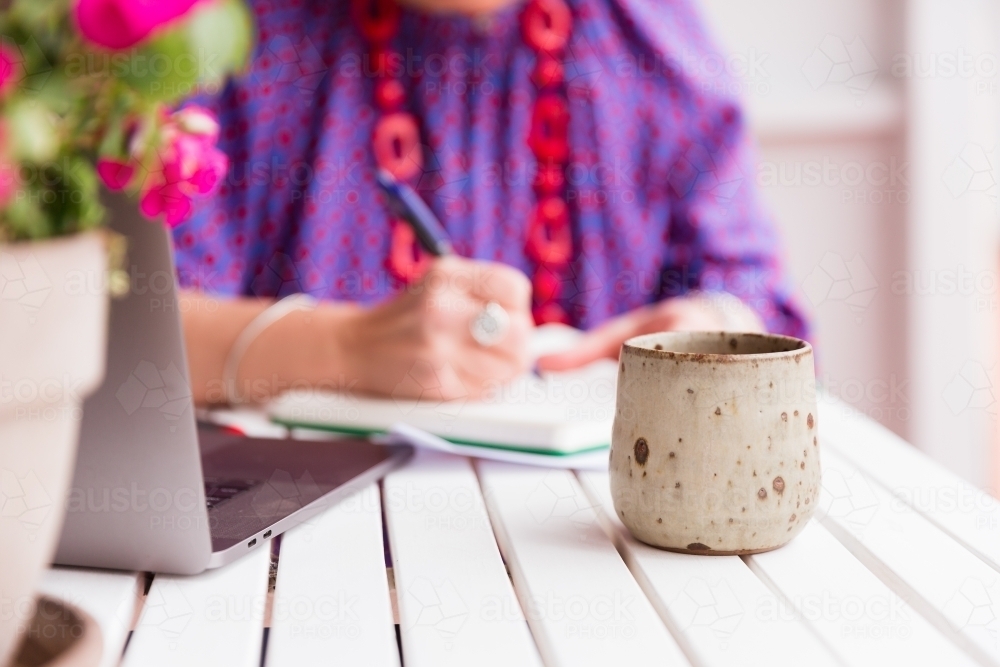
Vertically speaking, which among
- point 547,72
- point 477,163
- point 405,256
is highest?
point 547,72

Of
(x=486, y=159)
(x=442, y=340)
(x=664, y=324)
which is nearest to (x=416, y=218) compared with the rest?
(x=442, y=340)

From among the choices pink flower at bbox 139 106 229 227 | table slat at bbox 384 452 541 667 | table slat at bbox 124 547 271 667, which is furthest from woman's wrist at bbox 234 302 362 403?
pink flower at bbox 139 106 229 227

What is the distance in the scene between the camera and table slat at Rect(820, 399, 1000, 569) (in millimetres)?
493

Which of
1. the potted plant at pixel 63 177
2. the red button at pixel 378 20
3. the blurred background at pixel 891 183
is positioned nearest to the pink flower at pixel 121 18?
the potted plant at pixel 63 177

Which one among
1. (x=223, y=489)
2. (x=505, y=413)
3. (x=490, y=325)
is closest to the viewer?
(x=223, y=489)

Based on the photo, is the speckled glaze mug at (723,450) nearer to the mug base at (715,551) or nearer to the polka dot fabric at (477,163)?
the mug base at (715,551)

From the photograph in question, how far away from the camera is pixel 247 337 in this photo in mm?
889

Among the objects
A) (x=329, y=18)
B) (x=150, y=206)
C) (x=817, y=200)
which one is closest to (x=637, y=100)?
(x=329, y=18)

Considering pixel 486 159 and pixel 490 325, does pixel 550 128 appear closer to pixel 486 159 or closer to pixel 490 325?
pixel 486 159

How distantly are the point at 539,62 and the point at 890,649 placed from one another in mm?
1037

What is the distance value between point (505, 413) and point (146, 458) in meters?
0.31

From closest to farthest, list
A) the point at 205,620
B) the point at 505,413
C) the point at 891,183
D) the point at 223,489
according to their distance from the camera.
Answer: the point at 205,620 → the point at 223,489 → the point at 505,413 → the point at 891,183

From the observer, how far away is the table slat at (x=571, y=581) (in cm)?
37

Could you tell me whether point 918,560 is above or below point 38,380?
below
